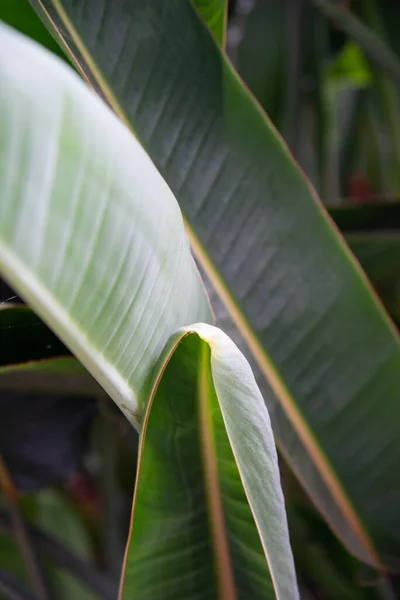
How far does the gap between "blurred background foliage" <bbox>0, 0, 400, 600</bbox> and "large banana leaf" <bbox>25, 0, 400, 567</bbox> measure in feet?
0.21

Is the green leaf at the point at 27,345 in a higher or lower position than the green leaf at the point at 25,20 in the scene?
lower

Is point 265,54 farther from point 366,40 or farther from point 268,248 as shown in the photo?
point 268,248

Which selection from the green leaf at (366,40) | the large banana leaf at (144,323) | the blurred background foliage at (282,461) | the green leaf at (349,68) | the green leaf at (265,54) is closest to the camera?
the large banana leaf at (144,323)

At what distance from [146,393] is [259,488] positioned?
0.06 metres

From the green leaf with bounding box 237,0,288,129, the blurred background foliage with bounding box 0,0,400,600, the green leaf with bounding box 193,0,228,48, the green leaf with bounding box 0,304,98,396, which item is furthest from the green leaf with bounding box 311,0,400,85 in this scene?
the green leaf with bounding box 0,304,98,396

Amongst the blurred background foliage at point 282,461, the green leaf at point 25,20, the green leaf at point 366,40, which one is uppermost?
the green leaf at point 25,20

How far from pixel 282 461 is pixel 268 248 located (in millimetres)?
288

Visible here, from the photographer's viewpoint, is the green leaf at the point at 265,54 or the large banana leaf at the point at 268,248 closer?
the large banana leaf at the point at 268,248

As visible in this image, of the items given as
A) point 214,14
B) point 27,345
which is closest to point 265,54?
point 214,14

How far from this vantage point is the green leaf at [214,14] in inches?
14.1

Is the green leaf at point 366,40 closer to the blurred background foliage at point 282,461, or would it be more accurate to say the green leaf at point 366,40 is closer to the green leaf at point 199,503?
the blurred background foliage at point 282,461

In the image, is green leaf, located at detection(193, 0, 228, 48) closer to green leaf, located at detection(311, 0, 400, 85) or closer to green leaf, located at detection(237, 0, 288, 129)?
green leaf, located at detection(311, 0, 400, 85)

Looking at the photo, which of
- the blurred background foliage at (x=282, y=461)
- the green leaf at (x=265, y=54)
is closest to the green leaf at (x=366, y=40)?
the blurred background foliage at (x=282, y=461)

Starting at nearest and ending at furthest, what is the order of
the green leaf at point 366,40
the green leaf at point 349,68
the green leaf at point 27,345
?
the green leaf at point 27,345 < the green leaf at point 366,40 < the green leaf at point 349,68
